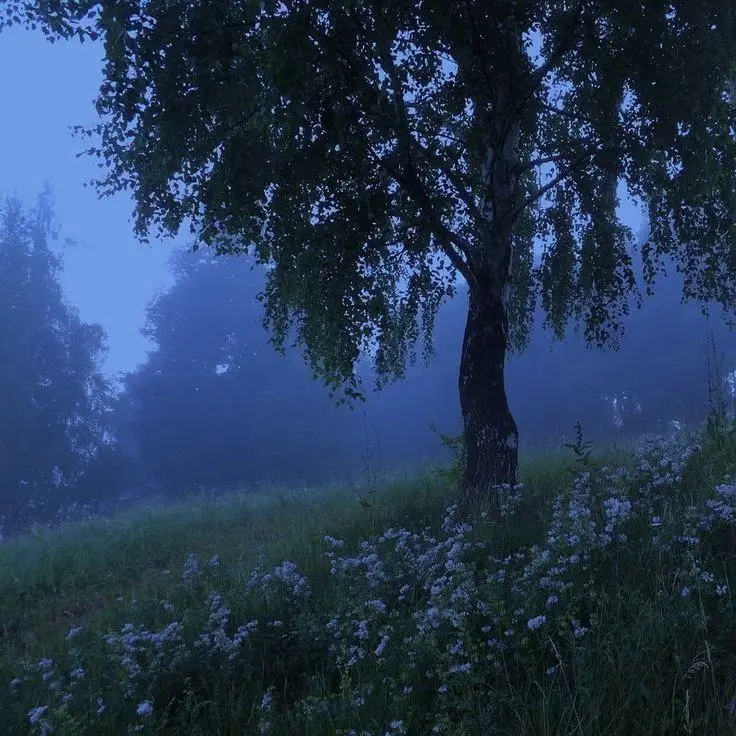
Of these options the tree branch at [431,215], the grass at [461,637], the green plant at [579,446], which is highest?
the tree branch at [431,215]

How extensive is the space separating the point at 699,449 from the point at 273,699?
17.6 feet

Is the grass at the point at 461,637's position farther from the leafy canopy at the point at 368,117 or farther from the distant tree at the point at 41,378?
the distant tree at the point at 41,378

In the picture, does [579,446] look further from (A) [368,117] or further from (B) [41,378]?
(B) [41,378]

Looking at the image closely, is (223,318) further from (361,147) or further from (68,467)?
(361,147)

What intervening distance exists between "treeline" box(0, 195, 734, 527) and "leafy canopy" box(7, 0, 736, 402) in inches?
719

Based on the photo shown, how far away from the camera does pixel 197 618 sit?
5.65 metres

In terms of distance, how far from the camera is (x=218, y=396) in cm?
3778

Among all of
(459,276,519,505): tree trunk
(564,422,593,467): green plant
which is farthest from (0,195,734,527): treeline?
(564,422,593,467): green plant

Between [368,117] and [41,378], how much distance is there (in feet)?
98.2

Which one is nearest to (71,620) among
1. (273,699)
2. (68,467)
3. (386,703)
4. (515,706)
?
(273,699)

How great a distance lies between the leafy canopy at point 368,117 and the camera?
7062mm

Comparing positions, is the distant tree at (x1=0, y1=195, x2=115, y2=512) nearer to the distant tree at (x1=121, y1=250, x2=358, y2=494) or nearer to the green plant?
the distant tree at (x1=121, y1=250, x2=358, y2=494)

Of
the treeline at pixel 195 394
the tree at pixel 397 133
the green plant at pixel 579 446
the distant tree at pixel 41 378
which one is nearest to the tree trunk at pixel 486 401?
the tree at pixel 397 133

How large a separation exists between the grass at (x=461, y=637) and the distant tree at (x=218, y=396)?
3005cm
